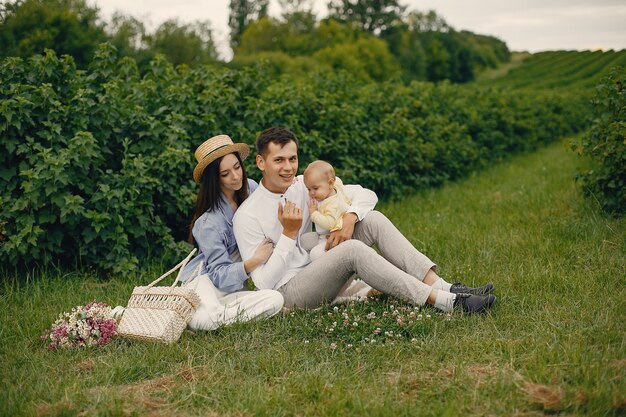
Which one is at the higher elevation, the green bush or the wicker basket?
the green bush

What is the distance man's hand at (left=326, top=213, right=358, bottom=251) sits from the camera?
16.3 feet

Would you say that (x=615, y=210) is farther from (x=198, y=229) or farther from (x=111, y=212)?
(x=111, y=212)

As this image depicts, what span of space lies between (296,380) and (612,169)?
16.8ft

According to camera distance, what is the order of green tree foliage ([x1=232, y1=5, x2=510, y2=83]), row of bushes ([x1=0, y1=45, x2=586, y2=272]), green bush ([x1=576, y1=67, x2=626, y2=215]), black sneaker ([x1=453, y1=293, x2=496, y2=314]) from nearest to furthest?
black sneaker ([x1=453, y1=293, x2=496, y2=314]), row of bushes ([x1=0, y1=45, x2=586, y2=272]), green bush ([x1=576, y1=67, x2=626, y2=215]), green tree foliage ([x1=232, y1=5, x2=510, y2=83])

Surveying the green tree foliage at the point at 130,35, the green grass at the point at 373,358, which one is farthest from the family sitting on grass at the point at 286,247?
the green tree foliage at the point at 130,35

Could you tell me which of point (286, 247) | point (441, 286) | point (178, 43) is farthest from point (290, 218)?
point (178, 43)

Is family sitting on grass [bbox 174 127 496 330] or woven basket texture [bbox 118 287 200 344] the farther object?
family sitting on grass [bbox 174 127 496 330]

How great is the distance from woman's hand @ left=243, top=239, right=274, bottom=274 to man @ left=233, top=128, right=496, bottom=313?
40 millimetres

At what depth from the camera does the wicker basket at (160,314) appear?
4.38m

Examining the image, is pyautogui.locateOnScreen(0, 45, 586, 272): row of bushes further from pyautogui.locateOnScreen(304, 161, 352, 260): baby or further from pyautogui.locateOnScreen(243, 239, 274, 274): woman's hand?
pyautogui.locateOnScreen(304, 161, 352, 260): baby

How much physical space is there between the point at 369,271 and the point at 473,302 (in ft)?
2.59

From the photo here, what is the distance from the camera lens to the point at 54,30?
90.8ft

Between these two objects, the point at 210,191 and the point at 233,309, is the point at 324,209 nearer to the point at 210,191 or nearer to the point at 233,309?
the point at 210,191

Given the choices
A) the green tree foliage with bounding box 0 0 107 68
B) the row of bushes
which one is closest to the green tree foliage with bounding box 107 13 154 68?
the green tree foliage with bounding box 0 0 107 68
